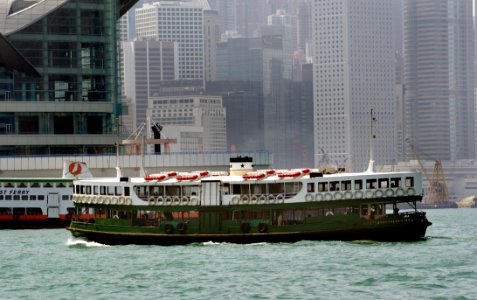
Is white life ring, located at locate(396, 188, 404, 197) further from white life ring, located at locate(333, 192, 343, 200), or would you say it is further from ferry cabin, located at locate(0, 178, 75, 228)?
ferry cabin, located at locate(0, 178, 75, 228)

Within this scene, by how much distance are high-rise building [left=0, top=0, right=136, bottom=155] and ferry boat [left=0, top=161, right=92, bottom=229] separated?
98.6 feet

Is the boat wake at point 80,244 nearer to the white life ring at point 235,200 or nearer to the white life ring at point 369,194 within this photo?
the white life ring at point 235,200

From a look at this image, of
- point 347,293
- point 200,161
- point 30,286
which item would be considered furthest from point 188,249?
point 200,161

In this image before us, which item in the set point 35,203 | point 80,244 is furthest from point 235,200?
point 35,203

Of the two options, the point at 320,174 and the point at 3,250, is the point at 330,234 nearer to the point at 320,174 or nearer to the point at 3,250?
the point at 320,174

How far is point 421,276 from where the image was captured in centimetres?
5916

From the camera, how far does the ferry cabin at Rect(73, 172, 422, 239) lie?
249 ft

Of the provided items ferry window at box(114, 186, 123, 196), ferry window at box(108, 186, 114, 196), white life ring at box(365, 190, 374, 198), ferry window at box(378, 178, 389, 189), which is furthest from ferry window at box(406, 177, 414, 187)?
ferry window at box(108, 186, 114, 196)

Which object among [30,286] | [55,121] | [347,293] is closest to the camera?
[347,293]

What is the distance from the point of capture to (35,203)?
365 feet

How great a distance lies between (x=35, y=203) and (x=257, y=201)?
130 feet

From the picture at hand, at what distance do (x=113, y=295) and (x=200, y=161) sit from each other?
7060cm

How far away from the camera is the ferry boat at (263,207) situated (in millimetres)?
75750

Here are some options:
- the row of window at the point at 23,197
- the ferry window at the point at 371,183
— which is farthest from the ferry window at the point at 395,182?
the row of window at the point at 23,197
